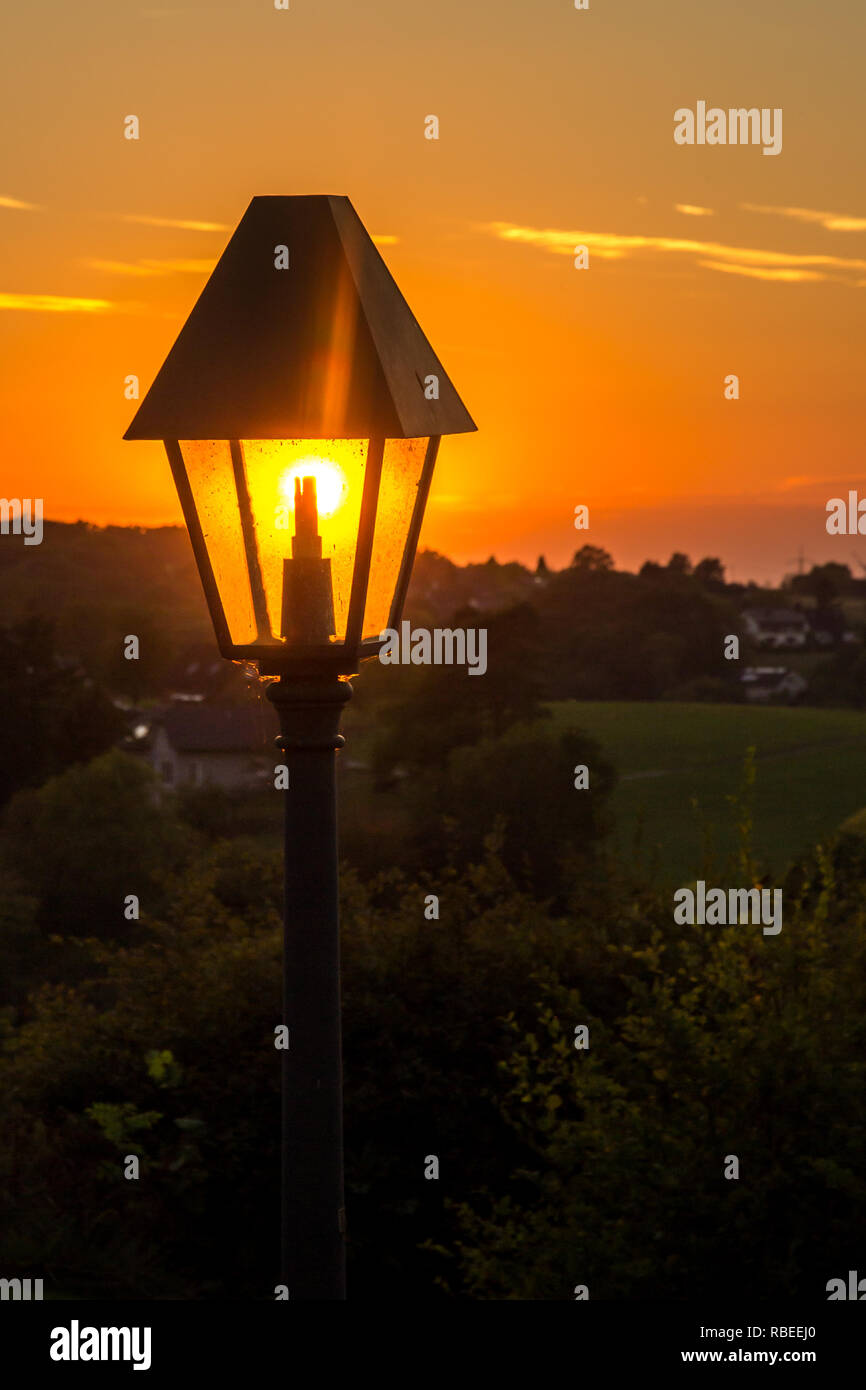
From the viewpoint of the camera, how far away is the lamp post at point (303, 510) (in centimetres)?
297

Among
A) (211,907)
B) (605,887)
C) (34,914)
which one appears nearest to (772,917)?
(605,887)

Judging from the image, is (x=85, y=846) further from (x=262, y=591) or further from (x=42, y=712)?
(x=262, y=591)

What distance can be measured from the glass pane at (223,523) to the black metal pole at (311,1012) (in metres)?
0.19

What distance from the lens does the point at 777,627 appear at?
65.5m

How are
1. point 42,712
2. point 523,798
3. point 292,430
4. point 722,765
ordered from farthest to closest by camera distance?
point 42,712
point 722,765
point 523,798
point 292,430

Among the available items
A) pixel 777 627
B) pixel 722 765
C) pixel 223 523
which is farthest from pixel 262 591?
pixel 777 627

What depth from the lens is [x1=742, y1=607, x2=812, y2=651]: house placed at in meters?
62.9

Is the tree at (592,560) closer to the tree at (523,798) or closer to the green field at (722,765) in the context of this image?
the green field at (722,765)

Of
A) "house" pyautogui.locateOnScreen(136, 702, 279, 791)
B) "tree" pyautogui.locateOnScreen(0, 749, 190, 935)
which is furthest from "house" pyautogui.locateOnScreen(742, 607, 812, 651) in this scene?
"tree" pyautogui.locateOnScreen(0, 749, 190, 935)

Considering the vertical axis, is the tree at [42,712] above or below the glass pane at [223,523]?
above

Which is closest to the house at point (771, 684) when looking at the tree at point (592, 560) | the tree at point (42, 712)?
the tree at point (592, 560)

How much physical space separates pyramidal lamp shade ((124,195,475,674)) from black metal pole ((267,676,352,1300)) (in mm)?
158

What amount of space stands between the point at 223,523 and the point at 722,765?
166 feet
